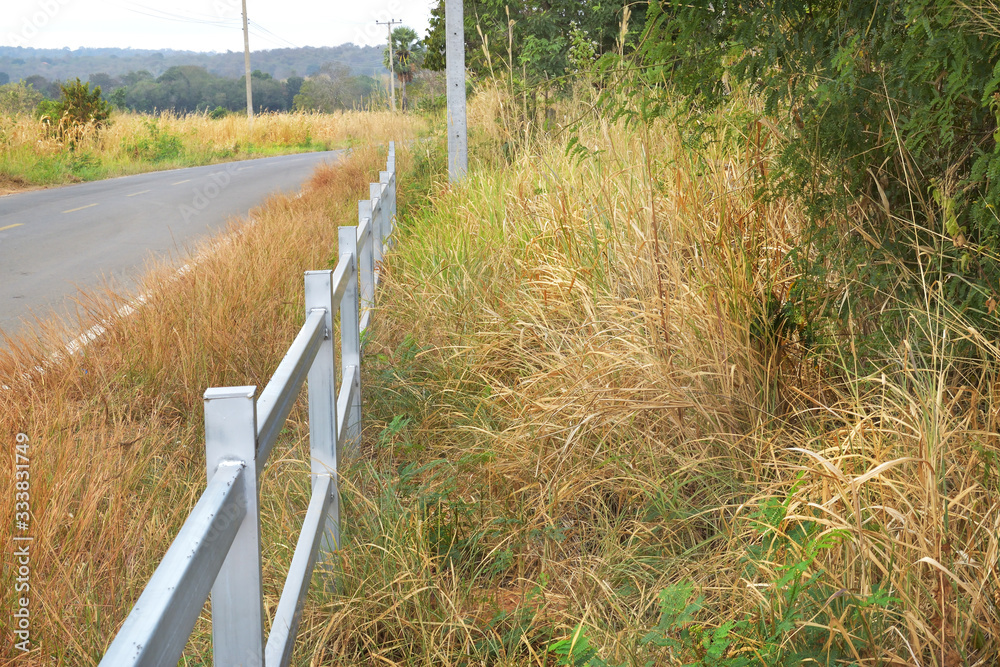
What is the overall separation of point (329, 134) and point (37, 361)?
34303 mm

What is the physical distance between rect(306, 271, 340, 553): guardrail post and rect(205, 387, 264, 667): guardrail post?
1183 millimetres

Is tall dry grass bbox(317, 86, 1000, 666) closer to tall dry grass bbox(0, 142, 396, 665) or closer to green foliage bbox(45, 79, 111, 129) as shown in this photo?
tall dry grass bbox(0, 142, 396, 665)

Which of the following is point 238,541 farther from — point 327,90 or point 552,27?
point 327,90

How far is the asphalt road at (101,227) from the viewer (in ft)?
23.9

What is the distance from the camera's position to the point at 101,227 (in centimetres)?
1123

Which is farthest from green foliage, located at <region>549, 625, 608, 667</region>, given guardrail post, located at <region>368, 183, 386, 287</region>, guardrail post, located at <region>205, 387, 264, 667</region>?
guardrail post, located at <region>368, 183, 386, 287</region>

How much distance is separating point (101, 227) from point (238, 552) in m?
10.9

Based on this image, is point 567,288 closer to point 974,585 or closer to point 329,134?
point 974,585

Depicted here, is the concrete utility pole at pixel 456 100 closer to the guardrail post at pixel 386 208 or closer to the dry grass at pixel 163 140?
the guardrail post at pixel 386 208

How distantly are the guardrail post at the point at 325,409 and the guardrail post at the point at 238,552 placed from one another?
1.18 metres

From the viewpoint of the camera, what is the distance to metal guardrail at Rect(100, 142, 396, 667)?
106cm

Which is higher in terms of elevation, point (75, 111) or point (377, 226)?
point (75, 111)

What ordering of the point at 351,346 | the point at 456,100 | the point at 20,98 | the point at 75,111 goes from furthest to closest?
the point at 20,98
the point at 75,111
the point at 456,100
the point at 351,346

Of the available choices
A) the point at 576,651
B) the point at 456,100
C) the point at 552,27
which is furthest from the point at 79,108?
the point at 576,651
